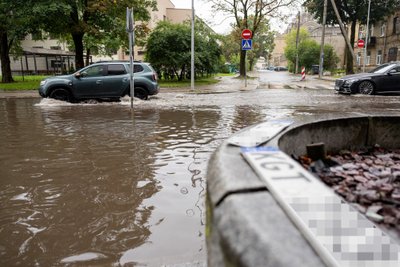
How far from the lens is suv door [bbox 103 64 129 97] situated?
570 inches

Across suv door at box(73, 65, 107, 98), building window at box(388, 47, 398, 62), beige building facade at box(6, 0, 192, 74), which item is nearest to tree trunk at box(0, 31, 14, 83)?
beige building facade at box(6, 0, 192, 74)

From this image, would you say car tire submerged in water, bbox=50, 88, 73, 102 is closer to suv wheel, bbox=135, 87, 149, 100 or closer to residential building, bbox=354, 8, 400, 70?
suv wheel, bbox=135, 87, 149, 100

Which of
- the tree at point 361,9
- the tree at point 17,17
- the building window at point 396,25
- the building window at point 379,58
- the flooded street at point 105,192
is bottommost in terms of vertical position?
the flooded street at point 105,192

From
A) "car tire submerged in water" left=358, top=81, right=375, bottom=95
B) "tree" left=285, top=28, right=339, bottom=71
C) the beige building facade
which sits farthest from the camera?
"tree" left=285, top=28, right=339, bottom=71

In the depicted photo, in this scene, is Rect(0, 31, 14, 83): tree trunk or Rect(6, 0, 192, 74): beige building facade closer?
Rect(0, 31, 14, 83): tree trunk

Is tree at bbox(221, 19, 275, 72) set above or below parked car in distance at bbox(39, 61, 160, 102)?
above

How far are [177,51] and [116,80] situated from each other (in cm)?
1244

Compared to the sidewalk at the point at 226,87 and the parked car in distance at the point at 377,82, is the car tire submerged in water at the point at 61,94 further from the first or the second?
the parked car in distance at the point at 377,82

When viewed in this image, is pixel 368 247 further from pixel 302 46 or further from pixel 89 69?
pixel 302 46

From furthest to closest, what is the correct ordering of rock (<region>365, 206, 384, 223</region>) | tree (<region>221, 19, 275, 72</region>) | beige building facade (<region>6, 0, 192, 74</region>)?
beige building facade (<region>6, 0, 192, 74</region>), tree (<region>221, 19, 275, 72</region>), rock (<region>365, 206, 384, 223</region>)

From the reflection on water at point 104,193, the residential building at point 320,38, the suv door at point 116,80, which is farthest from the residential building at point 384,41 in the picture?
the reflection on water at point 104,193

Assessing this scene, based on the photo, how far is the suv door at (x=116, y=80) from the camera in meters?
14.5

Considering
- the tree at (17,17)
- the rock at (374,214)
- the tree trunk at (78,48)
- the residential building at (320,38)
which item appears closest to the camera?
the rock at (374,214)

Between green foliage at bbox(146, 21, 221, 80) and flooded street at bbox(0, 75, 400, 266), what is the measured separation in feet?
57.4
